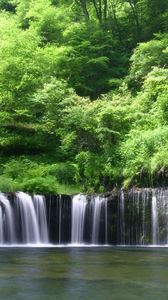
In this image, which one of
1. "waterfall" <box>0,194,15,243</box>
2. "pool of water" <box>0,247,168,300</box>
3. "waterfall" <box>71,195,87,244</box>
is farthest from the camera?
"waterfall" <box>71,195,87,244</box>

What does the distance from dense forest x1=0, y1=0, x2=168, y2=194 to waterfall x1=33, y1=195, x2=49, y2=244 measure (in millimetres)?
1050

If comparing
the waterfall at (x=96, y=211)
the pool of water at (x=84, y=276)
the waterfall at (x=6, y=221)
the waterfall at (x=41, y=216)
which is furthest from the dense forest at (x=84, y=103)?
the pool of water at (x=84, y=276)

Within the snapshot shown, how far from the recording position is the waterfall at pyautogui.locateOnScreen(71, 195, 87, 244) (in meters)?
21.2

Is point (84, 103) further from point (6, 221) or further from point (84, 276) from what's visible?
point (84, 276)

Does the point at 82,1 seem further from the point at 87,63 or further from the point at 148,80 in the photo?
the point at 148,80

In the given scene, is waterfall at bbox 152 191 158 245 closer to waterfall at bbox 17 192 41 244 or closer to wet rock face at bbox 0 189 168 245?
wet rock face at bbox 0 189 168 245

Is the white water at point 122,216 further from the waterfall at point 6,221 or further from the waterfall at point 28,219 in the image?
the waterfall at point 6,221

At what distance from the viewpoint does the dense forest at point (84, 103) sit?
A: 940 inches

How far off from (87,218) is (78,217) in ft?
1.31

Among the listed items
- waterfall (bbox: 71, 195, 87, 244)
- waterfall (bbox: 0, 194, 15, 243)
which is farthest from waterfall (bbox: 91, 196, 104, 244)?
waterfall (bbox: 0, 194, 15, 243)

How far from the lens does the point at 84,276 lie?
11094mm

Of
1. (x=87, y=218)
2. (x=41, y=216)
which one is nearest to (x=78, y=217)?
(x=87, y=218)

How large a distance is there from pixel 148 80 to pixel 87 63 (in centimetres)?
829

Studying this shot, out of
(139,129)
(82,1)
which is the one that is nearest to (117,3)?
(82,1)
